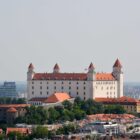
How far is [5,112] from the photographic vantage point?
102m

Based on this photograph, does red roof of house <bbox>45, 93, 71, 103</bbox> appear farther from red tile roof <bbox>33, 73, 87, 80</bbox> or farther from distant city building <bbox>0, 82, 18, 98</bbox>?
distant city building <bbox>0, 82, 18, 98</bbox>

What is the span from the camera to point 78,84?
115 meters

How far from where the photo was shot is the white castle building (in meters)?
114

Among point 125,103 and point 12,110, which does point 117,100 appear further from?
point 12,110

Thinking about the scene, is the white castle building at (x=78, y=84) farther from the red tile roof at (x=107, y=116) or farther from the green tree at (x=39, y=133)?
the green tree at (x=39, y=133)

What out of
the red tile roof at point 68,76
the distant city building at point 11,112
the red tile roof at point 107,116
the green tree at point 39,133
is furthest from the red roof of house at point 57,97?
the green tree at point 39,133

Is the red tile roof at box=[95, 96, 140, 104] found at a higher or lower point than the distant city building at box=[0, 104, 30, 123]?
higher

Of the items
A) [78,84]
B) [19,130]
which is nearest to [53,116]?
[19,130]

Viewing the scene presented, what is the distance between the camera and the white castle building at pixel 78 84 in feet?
375

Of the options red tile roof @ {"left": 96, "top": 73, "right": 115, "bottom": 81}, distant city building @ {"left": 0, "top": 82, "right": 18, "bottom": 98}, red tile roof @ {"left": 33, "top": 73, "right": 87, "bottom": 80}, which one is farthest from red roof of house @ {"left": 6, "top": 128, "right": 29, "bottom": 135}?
distant city building @ {"left": 0, "top": 82, "right": 18, "bottom": 98}

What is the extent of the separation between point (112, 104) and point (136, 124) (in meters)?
16.0

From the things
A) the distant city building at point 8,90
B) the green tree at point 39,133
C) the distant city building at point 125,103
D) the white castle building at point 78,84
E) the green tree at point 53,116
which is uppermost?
the distant city building at point 8,90

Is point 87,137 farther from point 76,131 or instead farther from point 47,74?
point 47,74

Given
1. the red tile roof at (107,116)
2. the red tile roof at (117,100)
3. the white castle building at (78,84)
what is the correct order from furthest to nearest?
the white castle building at (78,84) < the red tile roof at (117,100) < the red tile roof at (107,116)
